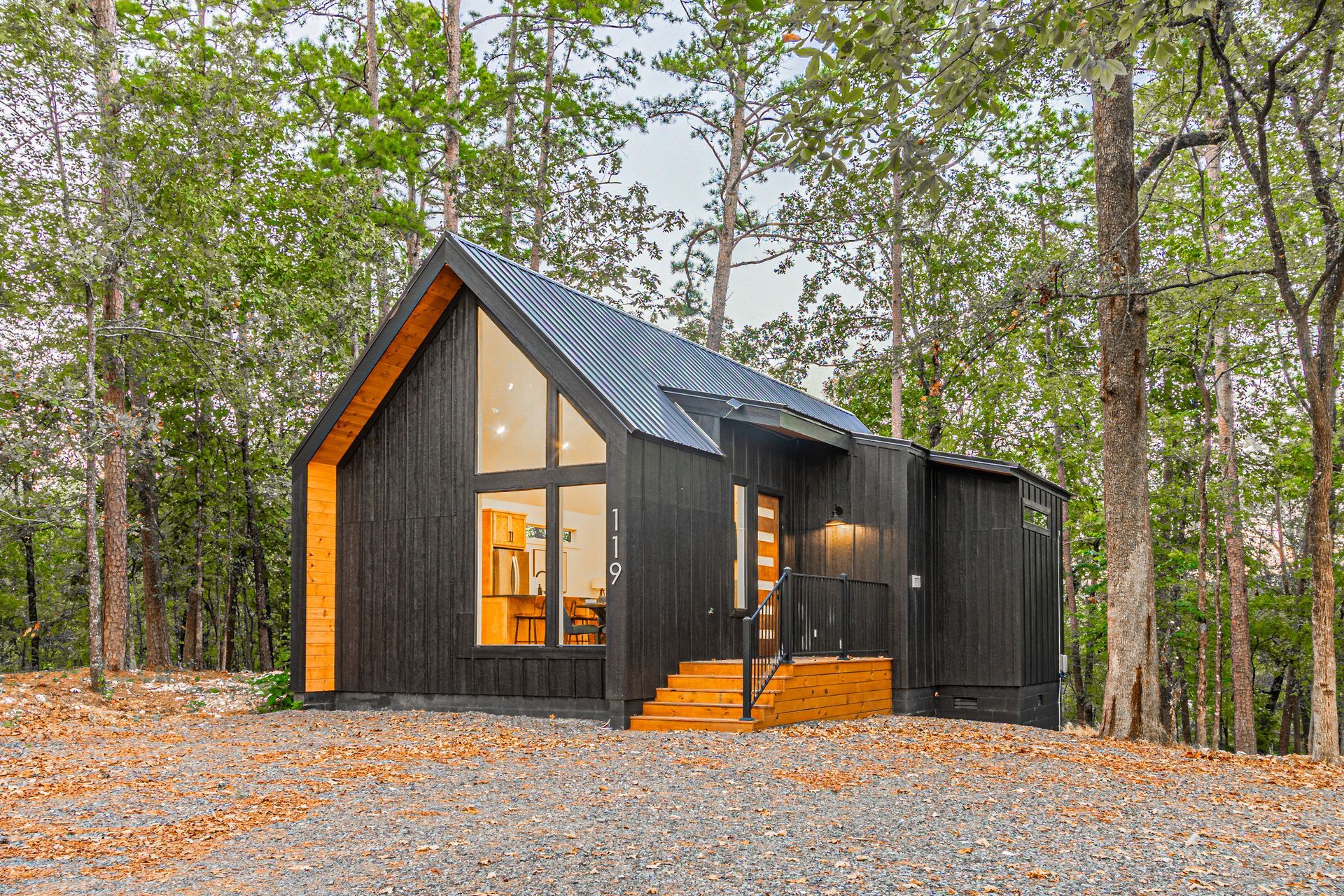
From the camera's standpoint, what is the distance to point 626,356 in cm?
1066

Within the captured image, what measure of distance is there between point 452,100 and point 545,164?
3.74 m

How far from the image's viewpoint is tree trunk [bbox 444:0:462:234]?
16.8 metres

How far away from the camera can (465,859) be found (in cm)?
412

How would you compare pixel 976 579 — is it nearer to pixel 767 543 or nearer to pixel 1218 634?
pixel 767 543

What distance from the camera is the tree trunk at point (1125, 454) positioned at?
8.95m

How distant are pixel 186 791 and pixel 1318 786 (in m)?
7.43

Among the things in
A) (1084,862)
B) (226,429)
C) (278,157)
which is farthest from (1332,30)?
(226,429)

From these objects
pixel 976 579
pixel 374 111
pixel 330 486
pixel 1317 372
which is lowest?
pixel 976 579

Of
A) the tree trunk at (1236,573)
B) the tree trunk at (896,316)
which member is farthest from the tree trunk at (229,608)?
the tree trunk at (1236,573)

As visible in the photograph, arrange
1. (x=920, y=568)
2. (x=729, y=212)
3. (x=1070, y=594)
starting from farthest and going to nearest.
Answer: (x=729, y=212), (x=1070, y=594), (x=920, y=568)

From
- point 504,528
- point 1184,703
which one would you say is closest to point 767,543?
point 504,528

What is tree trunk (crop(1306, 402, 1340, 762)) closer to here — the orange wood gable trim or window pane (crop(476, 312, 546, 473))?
window pane (crop(476, 312, 546, 473))

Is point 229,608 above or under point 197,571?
under

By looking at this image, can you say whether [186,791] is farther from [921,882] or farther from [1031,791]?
[1031,791]
